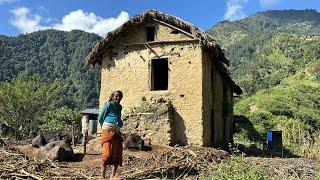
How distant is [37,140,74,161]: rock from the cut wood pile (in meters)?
0.32

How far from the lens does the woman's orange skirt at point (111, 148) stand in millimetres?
8289

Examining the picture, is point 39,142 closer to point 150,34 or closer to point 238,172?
point 150,34

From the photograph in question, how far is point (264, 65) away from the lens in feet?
203

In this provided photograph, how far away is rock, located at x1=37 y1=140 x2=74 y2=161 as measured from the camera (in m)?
11.3

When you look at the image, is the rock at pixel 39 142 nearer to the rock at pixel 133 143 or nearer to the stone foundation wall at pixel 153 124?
the rock at pixel 133 143

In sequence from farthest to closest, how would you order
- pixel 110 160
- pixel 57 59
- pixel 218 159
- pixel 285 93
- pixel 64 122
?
1. pixel 57 59
2. pixel 285 93
3. pixel 64 122
4. pixel 218 159
5. pixel 110 160

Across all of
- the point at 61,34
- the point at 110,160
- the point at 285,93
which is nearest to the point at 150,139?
the point at 110,160

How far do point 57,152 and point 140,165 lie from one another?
6.94 ft

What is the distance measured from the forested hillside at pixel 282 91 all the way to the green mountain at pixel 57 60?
74.8ft

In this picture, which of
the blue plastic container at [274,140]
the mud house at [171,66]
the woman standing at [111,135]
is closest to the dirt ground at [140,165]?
the woman standing at [111,135]

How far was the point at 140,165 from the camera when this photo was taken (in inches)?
436

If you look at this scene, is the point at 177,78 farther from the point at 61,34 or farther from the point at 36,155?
the point at 61,34

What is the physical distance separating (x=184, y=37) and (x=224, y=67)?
287 centimetres

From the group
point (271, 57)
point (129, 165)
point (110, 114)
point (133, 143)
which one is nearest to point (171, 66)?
point (133, 143)
